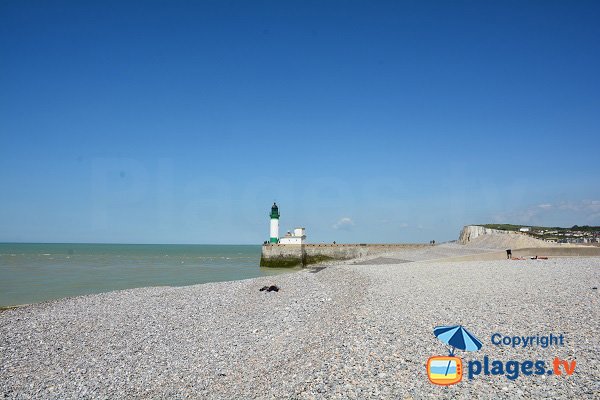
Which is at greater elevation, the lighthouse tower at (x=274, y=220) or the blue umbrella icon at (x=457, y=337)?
the lighthouse tower at (x=274, y=220)

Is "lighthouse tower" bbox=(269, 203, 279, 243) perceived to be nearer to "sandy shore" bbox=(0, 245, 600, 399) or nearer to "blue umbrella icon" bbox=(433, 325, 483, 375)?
"sandy shore" bbox=(0, 245, 600, 399)

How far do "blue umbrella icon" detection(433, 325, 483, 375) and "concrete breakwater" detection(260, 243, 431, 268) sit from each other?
39914 mm

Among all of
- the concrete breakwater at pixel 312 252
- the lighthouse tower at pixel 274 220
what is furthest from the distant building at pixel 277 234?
the concrete breakwater at pixel 312 252

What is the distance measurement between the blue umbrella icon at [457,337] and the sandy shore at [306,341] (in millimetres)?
196

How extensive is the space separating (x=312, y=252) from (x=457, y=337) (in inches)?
1654

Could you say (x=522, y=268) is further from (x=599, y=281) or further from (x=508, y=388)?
(x=508, y=388)

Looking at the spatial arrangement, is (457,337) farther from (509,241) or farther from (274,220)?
(274,220)

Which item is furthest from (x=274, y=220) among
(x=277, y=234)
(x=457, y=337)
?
(x=457, y=337)

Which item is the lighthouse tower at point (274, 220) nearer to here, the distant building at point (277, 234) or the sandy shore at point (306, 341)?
the distant building at point (277, 234)

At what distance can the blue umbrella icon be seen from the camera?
7796 millimetres

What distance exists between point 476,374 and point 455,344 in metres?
1.24

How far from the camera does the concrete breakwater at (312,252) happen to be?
161 feet

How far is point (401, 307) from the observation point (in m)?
11.2

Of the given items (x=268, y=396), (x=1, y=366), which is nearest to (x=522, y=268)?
(x=268, y=396)
